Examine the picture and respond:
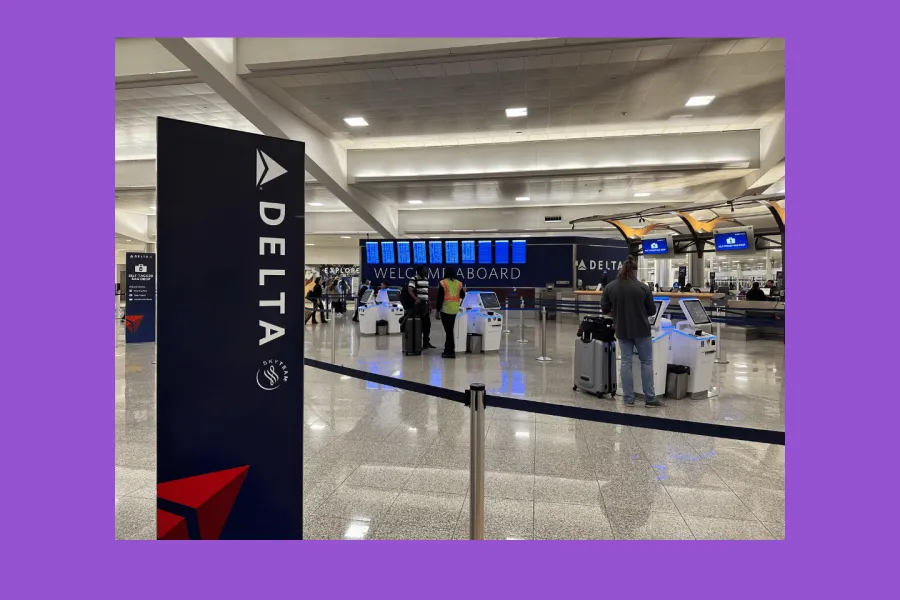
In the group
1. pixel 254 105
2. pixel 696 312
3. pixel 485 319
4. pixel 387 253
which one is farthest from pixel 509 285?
pixel 696 312

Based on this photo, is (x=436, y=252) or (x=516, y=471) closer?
(x=516, y=471)

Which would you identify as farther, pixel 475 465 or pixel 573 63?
pixel 573 63

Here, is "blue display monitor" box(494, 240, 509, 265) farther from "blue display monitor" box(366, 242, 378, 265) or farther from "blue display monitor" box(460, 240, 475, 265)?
"blue display monitor" box(366, 242, 378, 265)

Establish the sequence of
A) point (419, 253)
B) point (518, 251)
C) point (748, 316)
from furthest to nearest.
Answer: point (419, 253), point (518, 251), point (748, 316)

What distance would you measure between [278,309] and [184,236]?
19.1 inches

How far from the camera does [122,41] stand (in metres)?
8.58

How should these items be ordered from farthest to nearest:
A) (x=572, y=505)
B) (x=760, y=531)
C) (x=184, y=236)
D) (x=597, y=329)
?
(x=597, y=329) < (x=572, y=505) < (x=760, y=531) < (x=184, y=236)

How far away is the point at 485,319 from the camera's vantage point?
1062cm

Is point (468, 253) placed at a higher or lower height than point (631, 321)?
higher

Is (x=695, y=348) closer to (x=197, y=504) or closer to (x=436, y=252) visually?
(x=197, y=504)

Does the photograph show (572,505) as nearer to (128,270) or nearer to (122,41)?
(122,41)

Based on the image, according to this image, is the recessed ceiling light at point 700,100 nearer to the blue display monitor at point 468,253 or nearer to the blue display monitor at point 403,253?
the blue display monitor at point 468,253

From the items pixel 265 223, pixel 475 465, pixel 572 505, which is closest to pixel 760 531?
pixel 572 505

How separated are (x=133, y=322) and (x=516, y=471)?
1145 cm
